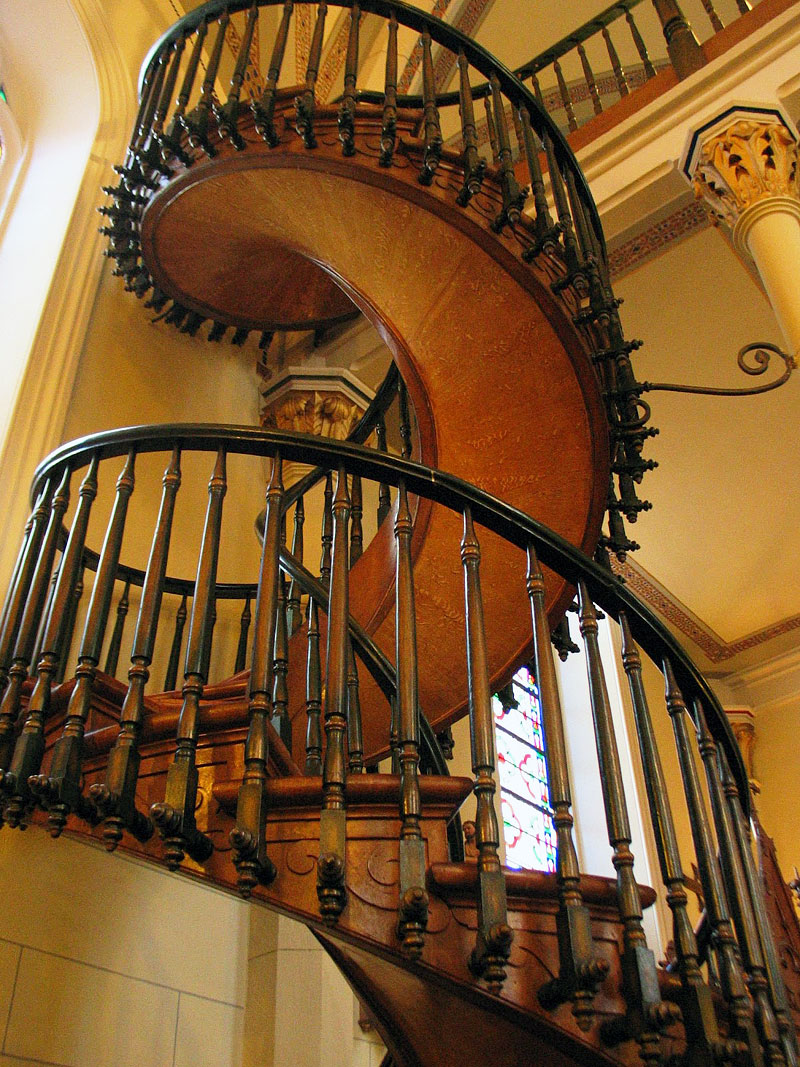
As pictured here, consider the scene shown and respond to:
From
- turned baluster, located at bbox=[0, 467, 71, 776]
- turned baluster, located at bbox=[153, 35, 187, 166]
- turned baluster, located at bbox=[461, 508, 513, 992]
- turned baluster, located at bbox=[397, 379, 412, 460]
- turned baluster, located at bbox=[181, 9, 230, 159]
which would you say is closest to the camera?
turned baluster, located at bbox=[461, 508, 513, 992]

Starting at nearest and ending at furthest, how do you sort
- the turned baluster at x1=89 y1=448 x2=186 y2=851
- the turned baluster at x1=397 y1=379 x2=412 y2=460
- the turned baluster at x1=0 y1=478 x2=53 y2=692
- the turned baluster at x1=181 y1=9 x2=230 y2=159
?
the turned baluster at x1=89 y1=448 x2=186 y2=851 → the turned baluster at x1=0 y1=478 x2=53 y2=692 → the turned baluster at x1=181 y1=9 x2=230 y2=159 → the turned baluster at x1=397 y1=379 x2=412 y2=460

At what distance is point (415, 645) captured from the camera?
1.96 metres

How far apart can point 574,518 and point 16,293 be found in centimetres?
273

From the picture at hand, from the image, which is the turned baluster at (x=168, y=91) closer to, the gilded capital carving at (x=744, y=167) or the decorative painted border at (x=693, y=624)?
the gilded capital carving at (x=744, y=167)

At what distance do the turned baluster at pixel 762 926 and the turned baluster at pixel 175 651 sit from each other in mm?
2077

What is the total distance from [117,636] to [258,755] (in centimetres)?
173

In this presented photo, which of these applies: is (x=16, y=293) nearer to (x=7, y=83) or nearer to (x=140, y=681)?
(x=7, y=83)

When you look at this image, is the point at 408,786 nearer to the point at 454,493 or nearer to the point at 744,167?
the point at 454,493

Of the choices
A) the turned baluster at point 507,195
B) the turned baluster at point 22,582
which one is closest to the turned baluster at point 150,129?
the turned baluster at point 507,195

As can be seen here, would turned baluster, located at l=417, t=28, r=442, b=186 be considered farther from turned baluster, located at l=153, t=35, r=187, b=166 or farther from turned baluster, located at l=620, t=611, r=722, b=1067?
turned baluster, located at l=620, t=611, r=722, b=1067

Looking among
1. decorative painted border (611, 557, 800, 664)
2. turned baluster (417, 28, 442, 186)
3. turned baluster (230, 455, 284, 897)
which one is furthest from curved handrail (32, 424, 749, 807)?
decorative painted border (611, 557, 800, 664)

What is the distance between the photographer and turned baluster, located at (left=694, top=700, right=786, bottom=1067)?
6.37 feet

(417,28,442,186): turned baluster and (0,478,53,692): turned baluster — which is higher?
(417,28,442,186): turned baluster

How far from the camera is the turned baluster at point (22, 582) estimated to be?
7.34 ft
